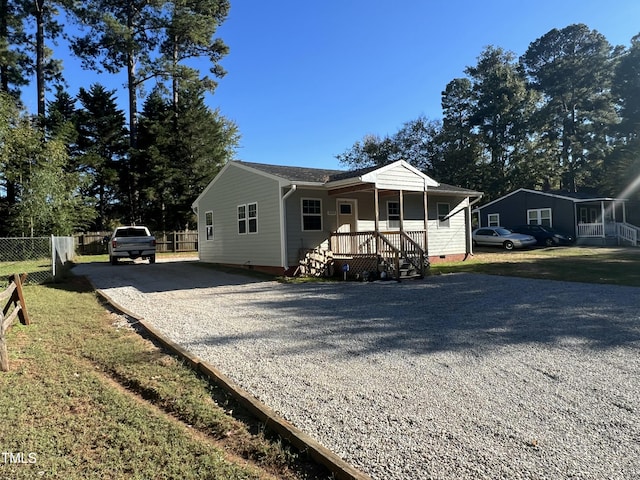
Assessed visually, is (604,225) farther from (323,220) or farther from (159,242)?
(159,242)

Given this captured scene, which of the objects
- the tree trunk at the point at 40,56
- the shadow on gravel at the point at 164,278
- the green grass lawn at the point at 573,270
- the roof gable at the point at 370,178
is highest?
the tree trunk at the point at 40,56

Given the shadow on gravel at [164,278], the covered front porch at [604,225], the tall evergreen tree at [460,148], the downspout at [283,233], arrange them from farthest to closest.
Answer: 1. the tall evergreen tree at [460,148]
2. the covered front porch at [604,225]
3. the downspout at [283,233]
4. the shadow on gravel at [164,278]

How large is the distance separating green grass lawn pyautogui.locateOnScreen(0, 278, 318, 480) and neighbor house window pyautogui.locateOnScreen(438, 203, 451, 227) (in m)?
14.6

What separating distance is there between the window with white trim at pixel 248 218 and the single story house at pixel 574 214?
2061 cm

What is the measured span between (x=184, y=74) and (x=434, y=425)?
3216cm

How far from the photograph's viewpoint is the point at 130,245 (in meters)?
17.7

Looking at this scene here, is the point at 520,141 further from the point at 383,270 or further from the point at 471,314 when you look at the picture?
the point at 471,314

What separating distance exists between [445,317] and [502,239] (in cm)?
1930

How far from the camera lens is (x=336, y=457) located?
2.72 m

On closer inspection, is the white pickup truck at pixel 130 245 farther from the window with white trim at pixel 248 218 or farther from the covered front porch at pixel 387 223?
the covered front porch at pixel 387 223

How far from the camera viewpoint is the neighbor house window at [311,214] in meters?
13.9

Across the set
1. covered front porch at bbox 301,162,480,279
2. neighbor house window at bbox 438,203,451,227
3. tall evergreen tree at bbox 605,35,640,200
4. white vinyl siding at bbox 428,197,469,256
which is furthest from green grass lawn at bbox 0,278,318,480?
tall evergreen tree at bbox 605,35,640,200

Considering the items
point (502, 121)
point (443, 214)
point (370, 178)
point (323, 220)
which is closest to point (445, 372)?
point (370, 178)

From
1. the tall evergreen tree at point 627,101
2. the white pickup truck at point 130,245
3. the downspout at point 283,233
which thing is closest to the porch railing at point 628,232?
the tall evergreen tree at point 627,101
